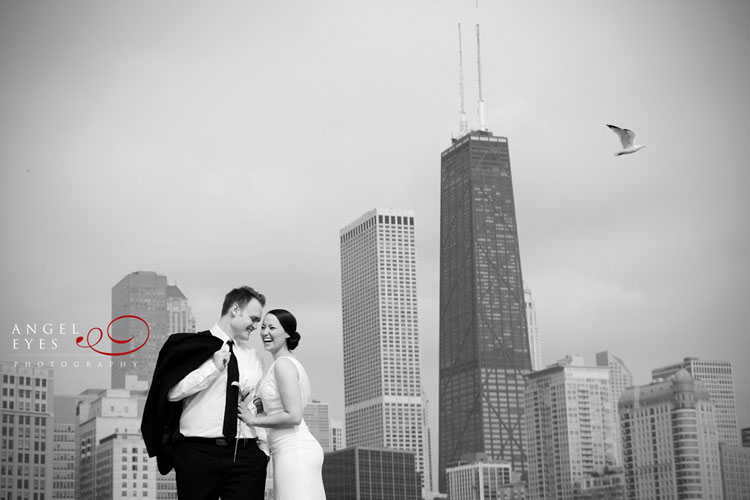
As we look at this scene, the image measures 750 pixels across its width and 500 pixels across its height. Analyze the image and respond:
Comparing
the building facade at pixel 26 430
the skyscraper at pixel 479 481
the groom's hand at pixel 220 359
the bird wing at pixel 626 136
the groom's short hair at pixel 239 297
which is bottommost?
the skyscraper at pixel 479 481

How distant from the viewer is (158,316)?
11788cm

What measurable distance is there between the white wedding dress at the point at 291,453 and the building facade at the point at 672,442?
279 feet

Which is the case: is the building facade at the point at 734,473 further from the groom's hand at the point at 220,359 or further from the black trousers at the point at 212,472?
the groom's hand at the point at 220,359

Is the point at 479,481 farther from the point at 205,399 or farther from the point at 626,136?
the point at 205,399

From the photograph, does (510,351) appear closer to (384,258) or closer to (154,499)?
(384,258)

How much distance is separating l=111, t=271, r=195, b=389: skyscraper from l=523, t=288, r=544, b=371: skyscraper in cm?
5882

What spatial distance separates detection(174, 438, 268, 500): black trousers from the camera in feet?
16.1

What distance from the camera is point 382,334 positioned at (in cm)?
15350

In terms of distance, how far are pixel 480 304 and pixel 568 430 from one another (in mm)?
39792

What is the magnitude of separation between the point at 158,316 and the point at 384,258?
42.3m

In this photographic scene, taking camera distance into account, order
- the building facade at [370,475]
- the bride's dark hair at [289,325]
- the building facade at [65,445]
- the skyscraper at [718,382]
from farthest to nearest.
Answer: the building facade at [370,475] < the skyscraper at [718,382] < the building facade at [65,445] < the bride's dark hair at [289,325]

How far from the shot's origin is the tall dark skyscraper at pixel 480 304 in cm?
14825

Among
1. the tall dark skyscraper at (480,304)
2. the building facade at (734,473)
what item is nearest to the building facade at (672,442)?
the building facade at (734,473)

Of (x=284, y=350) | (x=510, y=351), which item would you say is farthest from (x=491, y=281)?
(x=284, y=350)
